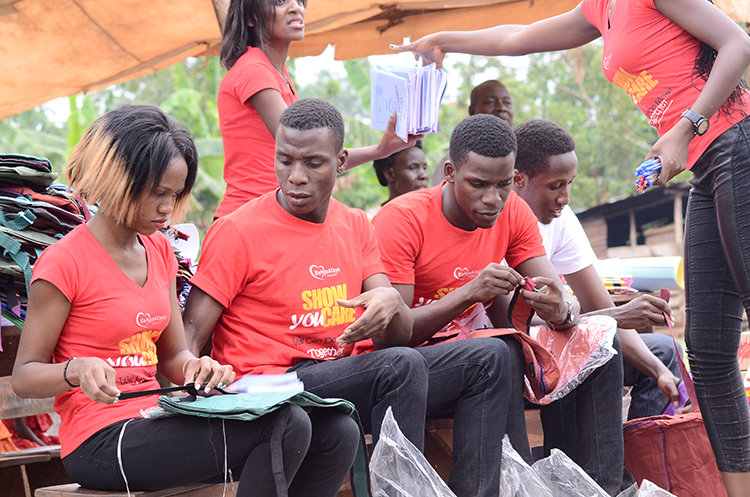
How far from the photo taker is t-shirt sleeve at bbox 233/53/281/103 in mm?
2869

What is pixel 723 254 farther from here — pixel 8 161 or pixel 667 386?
pixel 8 161

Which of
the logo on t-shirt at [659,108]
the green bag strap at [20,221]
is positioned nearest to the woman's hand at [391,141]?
the logo on t-shirt at [659,108]

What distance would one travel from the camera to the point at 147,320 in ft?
6.55

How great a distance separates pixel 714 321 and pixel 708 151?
567 millimetres

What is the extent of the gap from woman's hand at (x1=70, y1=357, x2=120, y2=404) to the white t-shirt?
7.07 ft

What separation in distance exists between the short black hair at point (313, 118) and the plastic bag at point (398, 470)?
3.11 ft

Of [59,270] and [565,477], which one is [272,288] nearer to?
[59,270]

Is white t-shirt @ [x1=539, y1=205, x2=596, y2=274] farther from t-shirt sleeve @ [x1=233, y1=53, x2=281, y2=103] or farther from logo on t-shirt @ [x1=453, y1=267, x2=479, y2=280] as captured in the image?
t-shirt sleeve @ [x1=233, y1=53, x2=281, y2=103]

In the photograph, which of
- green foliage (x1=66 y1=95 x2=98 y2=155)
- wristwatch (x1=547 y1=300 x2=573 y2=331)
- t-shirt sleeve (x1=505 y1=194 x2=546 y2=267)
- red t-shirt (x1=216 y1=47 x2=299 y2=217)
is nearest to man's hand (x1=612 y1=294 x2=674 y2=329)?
wristwatch (x1=547 y1=300 x2=573 y2=331)

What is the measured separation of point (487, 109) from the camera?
4.44 metres

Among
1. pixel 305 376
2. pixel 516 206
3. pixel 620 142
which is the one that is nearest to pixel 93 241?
pixel 305 376

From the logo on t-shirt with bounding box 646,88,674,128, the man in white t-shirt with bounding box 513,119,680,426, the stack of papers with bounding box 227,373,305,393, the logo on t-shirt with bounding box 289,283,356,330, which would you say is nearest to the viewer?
the stack of papers with bounding box 227,373,305,393

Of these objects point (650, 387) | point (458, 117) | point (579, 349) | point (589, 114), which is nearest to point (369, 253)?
point (579, 349)

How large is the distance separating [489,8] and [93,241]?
349 cm
